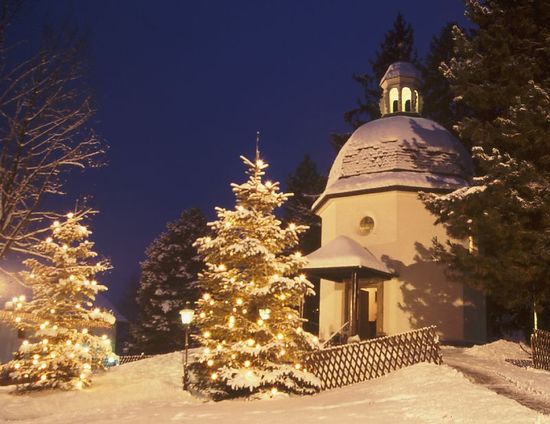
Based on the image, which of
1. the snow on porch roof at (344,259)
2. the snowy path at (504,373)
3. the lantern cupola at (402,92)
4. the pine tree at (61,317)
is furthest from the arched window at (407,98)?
the pine tree at (61,317)

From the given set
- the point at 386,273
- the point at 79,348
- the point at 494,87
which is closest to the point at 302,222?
the point at 386,273

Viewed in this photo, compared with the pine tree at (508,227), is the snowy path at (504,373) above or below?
below

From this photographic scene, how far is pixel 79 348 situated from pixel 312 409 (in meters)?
7.22

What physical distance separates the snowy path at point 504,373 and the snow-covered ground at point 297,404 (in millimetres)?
183

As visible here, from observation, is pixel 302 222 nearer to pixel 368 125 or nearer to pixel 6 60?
pixel 368 125

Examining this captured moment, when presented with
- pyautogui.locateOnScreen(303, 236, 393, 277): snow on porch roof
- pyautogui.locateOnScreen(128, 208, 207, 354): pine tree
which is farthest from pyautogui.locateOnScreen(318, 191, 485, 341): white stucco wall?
pyautogui.locateOnScreen(128, 208, 207, 354): pine tree

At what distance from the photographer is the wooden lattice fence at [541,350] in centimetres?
1571

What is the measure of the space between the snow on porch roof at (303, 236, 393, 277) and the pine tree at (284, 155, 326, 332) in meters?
10.8

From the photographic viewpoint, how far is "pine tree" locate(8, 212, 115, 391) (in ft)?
48.5

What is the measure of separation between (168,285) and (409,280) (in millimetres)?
16444

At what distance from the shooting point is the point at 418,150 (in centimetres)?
2420

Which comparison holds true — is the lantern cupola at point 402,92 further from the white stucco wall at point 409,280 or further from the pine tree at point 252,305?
the pine tree at point 252,305

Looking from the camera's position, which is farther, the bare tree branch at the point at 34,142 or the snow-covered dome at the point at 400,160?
the snow-covered dome at the point at 400,160

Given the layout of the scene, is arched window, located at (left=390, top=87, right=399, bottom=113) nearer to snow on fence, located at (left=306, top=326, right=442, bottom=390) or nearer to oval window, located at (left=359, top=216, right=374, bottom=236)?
oval window, located at (left=359, top=216, right=374, bottom=236)
